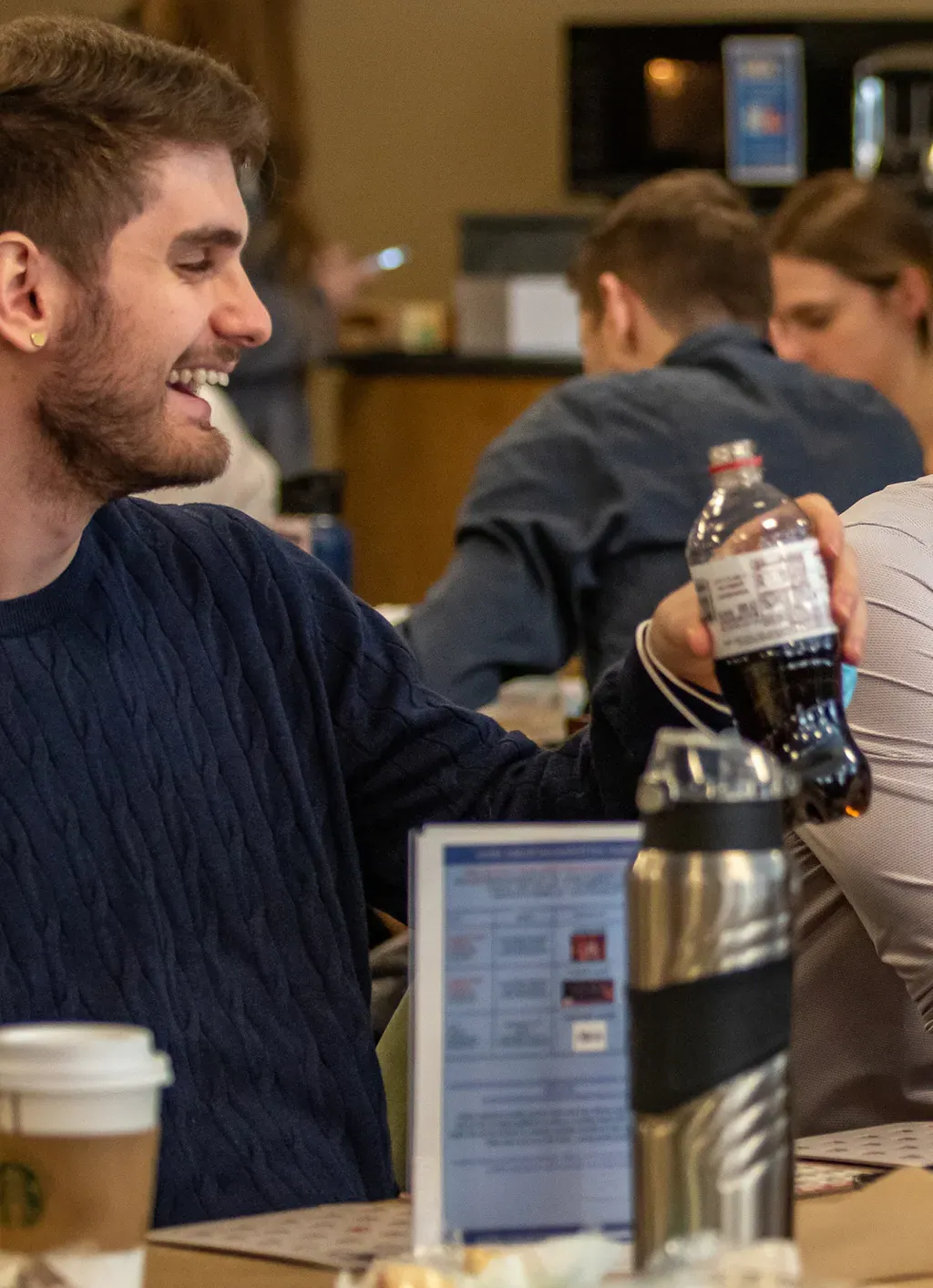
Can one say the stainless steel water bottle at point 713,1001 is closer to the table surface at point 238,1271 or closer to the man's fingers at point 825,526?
the table surface at point 238,1271

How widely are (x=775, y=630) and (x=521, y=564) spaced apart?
5.50ft

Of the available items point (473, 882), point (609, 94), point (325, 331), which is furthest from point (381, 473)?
point (473, 882)

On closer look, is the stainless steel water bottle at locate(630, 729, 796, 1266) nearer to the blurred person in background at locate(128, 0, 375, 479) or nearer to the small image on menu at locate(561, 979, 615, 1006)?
the small image on menu at locate(561, 979, 615, 1006)

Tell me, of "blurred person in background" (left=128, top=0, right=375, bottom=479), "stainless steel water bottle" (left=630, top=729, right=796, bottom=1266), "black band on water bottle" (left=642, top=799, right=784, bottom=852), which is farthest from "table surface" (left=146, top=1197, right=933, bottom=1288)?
"blurred person in background" (left=128, top=0, right=375, bottom=479)

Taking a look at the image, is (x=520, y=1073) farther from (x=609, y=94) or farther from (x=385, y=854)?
(x=609, y=94)

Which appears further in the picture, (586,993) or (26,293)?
(26,293)

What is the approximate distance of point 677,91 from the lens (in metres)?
6.98

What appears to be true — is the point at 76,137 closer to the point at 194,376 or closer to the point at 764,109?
the point at 194,376

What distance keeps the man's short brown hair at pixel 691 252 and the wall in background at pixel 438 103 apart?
4941mm

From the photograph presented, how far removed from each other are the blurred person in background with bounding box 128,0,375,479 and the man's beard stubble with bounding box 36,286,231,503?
2.62m

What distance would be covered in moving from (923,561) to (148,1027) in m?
0.70

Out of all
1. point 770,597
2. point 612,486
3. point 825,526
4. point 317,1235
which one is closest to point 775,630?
point 770,597

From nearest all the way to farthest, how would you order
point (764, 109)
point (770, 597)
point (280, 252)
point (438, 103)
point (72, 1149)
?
point (72, 1149) → point (770, 597) → point (280, 252) → point (764, 109) → point (438, 103)

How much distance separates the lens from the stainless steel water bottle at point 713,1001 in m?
0.82
